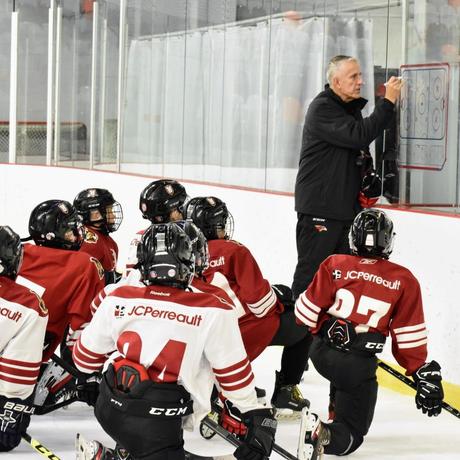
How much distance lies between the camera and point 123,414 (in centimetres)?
290

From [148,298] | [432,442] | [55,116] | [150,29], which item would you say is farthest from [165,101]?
[148,298]

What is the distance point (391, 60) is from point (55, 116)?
5.80 metres

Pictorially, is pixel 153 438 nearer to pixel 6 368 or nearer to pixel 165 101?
pixel 6 368

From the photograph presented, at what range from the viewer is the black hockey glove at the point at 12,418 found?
349 cm

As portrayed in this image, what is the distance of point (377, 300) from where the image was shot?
366 centimetres

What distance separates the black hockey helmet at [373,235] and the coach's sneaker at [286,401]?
0.88 metres

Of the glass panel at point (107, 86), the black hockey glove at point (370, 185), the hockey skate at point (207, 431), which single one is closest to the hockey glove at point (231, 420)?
the hockey skate at point (207, 431)

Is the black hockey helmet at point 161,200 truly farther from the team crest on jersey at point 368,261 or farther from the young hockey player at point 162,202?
the team crest on jersey at point 368,261

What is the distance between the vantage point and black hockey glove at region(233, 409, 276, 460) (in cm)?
287

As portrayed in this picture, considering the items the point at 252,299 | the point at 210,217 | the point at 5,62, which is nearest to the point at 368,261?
the point at 252,299

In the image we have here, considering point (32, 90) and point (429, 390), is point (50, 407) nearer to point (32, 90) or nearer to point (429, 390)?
point (429, 390)

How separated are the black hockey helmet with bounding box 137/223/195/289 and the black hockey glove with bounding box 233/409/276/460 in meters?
0.38

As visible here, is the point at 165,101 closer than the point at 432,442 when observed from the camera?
No

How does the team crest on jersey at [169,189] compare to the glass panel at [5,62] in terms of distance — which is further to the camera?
the glass panel at [5,62]
